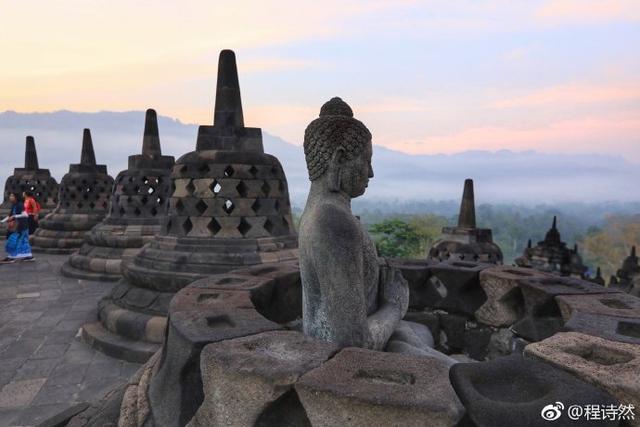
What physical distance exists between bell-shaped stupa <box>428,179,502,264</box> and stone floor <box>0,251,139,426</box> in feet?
30.1

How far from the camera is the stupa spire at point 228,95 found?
225 inches

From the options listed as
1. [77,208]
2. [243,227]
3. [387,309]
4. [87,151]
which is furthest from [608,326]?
[87,151]

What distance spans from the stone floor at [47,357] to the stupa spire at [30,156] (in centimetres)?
877

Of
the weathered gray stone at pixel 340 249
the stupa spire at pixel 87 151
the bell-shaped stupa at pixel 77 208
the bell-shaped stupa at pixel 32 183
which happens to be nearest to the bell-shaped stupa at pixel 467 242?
the bell-shaped stupa at pixel 77 208

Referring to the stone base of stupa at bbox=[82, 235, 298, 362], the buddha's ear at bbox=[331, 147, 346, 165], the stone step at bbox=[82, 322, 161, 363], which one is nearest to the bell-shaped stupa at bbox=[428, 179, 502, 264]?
the stone base of stupa at bbox=[82, 235, 298, 362]

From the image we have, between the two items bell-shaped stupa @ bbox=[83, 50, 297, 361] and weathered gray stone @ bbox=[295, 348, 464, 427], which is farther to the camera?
bell-shaped stupa @ bbox=[83, 50, 297, 361]

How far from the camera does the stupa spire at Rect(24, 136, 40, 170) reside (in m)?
14.4

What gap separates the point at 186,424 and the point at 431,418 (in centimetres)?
121

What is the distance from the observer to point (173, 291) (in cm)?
504

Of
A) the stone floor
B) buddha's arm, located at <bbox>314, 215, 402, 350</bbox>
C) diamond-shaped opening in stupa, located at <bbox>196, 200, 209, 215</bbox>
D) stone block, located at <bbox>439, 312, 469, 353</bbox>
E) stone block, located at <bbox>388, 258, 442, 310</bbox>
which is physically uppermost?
diamond-shaped opening in stupa, located at <bbox>196, 200, 209, 215</bbox>

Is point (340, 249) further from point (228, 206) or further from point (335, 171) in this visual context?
point (228, 206)

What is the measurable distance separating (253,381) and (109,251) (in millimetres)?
7920

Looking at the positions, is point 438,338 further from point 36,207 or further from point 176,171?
point 36,207

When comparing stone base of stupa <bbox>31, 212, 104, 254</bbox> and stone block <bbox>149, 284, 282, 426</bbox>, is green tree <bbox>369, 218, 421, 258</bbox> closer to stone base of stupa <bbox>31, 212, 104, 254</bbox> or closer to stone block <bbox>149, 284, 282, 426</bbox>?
stone base of stupa <bbox>31, 212, 104, 254</bbox>
